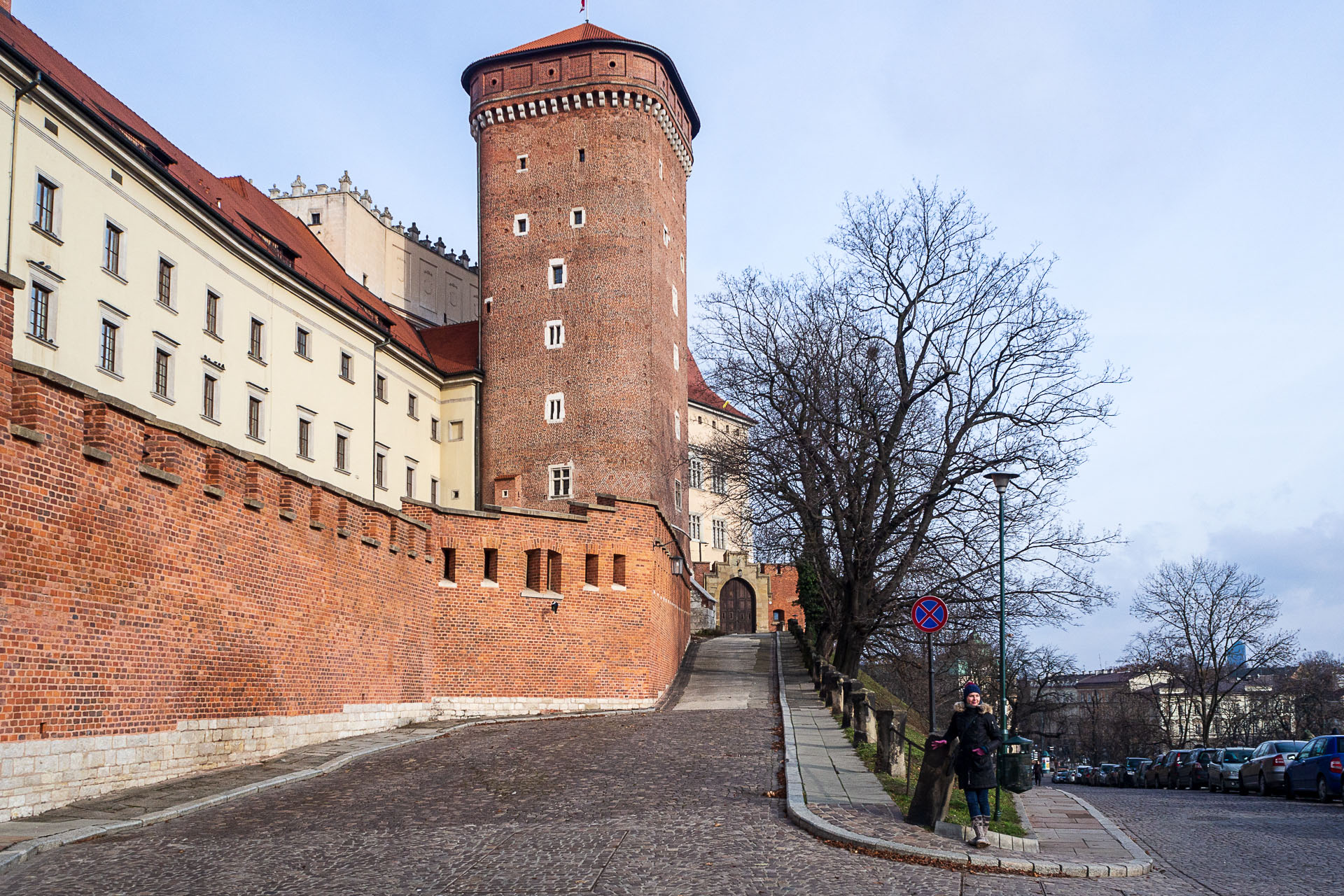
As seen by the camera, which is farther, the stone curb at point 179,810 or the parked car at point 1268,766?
the parked car at point 1268,766

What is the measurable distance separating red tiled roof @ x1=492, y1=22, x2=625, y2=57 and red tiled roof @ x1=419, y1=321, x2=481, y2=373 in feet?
36.1

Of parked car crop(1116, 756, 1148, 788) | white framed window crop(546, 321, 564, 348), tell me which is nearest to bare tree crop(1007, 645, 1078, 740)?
parked car crop(1116, 756, 1148, 788)

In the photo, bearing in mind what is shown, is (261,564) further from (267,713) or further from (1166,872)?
(1166,872)

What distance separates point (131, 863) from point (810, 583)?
35.9m

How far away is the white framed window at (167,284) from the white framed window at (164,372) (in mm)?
1118

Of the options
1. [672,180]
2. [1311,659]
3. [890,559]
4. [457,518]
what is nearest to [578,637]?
[457,518]

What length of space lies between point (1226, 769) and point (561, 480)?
23362 millimetres

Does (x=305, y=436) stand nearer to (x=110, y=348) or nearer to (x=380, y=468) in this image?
(x=380, y=468)

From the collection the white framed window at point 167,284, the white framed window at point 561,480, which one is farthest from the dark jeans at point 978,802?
the white framed window at point 561,480

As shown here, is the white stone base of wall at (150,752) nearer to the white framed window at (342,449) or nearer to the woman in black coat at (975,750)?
the woman in black coat at (975,750)

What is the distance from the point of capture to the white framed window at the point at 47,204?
86.4ft

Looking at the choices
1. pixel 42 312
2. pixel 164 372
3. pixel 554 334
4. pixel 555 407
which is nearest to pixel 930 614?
pixel 42 312

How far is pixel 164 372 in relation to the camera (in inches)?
1231

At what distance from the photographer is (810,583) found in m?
44.9
